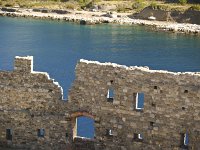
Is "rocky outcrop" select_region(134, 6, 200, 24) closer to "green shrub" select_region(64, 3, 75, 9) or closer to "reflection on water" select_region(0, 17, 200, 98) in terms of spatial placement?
"reflection on water" select_region(0, 17, 200, 98)

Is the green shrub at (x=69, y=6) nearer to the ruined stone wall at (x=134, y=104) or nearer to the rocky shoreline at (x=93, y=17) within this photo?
the rocky shoreline at (x=93, y=17)

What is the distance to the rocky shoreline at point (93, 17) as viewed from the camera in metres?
98.4

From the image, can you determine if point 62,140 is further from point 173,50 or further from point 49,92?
point 173,50

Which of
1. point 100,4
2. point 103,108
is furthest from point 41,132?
point 100,4

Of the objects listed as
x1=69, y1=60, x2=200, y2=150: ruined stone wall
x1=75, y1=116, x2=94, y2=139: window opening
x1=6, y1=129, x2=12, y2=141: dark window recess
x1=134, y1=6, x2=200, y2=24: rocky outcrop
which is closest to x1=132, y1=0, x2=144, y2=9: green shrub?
x1=134, y1=6, x2=200, y2=24: rocky outcrop

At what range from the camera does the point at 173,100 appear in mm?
23281

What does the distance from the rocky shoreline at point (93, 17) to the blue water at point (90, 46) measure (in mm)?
4848

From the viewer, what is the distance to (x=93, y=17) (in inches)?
4397

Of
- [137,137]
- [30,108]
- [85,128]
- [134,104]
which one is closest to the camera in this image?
[134,104]

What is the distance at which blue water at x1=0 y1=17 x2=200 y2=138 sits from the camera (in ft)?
192

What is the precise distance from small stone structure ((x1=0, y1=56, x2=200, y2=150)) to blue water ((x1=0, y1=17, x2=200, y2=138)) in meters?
14.7

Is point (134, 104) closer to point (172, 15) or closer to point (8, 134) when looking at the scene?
point (8, 134)

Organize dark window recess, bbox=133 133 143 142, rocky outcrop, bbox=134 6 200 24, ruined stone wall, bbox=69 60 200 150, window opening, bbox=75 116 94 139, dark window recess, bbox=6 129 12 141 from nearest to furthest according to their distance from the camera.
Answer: ruined stone wall, bbox=69 60 200 150 → dark window recess, bbox=133 133 143 142 → dark window recess, bbox=6 129 12 141 → window opening, bbox=75 116 94 139 → rocky outcrop, bbox=134 6 200 24

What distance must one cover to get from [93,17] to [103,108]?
290ft
